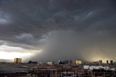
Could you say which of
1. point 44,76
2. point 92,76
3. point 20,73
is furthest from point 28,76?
point 92,76

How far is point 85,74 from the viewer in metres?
68.2

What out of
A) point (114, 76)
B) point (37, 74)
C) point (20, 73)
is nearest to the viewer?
point (20, 73)

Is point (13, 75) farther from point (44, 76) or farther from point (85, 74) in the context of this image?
point (85, 74)

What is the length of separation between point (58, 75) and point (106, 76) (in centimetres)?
1587

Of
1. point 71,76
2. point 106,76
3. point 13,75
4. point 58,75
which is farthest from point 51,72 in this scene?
point 13,75

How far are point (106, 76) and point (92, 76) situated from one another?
14.8ft

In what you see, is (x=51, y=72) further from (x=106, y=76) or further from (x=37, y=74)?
(x=106, y=76)

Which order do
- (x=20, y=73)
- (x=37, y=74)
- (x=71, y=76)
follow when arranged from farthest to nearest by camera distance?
(x=71, y=76) → (x=37, y=74) → (x=20, y=73)

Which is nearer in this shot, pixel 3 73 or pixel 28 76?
pixel 3 73

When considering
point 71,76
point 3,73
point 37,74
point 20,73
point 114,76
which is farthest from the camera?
point 114,76

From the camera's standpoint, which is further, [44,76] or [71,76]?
[71,76]

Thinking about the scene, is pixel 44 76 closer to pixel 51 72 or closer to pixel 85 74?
pixel 51 72

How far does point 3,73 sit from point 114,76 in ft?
127

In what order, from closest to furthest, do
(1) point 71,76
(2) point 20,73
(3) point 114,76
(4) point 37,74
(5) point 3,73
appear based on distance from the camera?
1. (5) point 3,73
2. (2) point 20,73
3. (4) point 37,74
4. (1) point 71,76
5. (3) point 114,76
